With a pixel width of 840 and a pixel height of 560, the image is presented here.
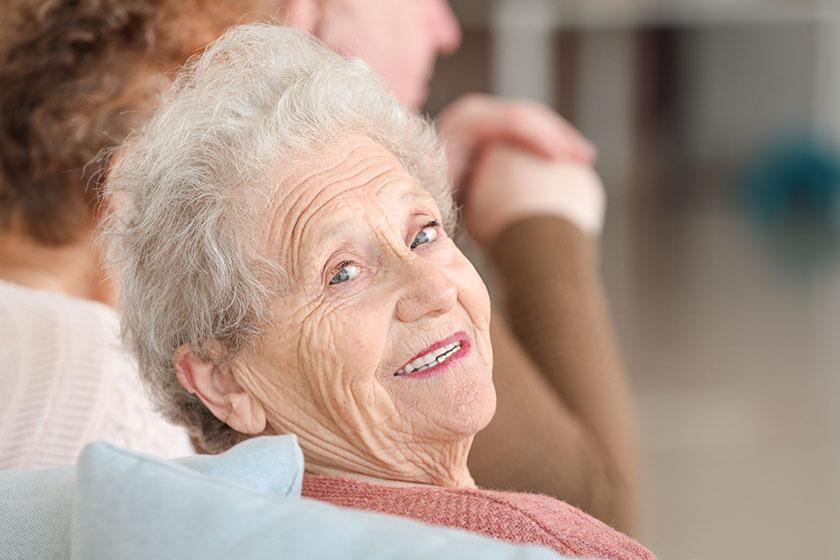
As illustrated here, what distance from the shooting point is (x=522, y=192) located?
189 cm

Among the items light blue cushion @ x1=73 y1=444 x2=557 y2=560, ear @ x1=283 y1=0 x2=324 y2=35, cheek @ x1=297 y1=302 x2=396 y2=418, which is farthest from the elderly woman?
ear @ x1=283 y1=0 x2=324 y2=35

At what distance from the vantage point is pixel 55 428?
4.55ft

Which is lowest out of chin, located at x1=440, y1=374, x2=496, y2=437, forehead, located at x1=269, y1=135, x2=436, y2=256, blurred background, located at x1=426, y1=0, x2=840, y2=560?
blurred background, located at x1=426, y1=0, x2=840, y2=560

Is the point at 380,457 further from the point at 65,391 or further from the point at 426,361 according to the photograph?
the point at 65,391

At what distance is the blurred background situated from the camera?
3.50 m

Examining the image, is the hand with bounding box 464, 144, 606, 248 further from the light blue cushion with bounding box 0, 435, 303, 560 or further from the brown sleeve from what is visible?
the light blue cushion with bounding box 0, 435, 303, 560

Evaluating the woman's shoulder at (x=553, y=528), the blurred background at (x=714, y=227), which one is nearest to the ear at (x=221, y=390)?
the woman's shoulder at (x=553, y=528)

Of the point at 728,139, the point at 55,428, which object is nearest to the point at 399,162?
the point at 55,428

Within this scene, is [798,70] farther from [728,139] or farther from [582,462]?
[582,462]

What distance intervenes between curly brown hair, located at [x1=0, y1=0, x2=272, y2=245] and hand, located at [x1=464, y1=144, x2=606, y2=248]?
440 mm

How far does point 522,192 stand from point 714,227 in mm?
5877

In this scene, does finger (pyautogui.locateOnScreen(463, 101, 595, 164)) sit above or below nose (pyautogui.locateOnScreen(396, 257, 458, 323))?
below

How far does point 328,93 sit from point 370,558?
0.51 metres

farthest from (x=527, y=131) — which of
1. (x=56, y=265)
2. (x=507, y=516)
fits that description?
(x=507, y=516)
